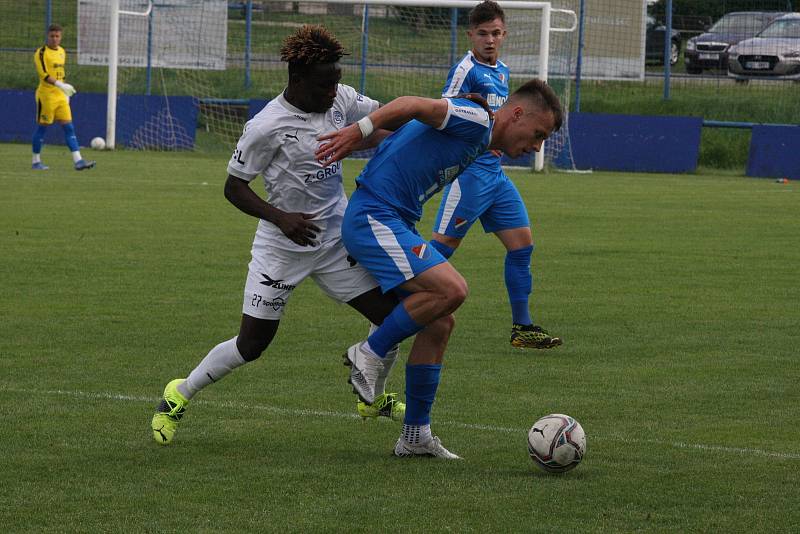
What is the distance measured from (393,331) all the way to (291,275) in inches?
25.1

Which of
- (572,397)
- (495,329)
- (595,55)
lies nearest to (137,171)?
(595,55)

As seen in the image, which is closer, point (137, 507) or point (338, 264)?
point (137, 507)

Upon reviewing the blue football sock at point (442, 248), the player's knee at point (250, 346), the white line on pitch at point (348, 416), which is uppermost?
the blue football sock at point (442, 248)

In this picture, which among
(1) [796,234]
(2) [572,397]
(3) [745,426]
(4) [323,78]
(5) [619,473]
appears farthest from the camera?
(1) [796,234]

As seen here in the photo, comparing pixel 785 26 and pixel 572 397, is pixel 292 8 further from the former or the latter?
pixel 572 397

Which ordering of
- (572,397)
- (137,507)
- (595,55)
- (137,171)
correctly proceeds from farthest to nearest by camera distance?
(595,55) → (137,171) → (572,397) → (137,507)

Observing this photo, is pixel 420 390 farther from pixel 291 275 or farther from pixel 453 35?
pixel 453 35

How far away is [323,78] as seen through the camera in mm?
6121

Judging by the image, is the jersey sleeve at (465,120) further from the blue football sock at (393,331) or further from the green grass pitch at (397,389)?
the green grass pitch at (397,389)

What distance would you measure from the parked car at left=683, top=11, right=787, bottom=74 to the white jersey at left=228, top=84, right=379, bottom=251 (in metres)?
25.5

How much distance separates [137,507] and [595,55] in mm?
25341

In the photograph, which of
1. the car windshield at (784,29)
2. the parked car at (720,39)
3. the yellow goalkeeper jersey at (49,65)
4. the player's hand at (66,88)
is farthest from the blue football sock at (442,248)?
the parked car at (720,39)

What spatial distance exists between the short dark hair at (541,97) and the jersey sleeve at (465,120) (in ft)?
0.74

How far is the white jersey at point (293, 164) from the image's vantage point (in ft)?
20.1
